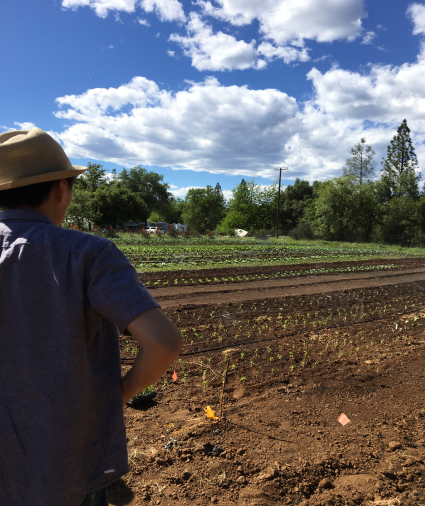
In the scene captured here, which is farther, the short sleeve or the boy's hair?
the boy's hair

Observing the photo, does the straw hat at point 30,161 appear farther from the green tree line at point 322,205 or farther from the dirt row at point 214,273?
the green tree line at point 322,205

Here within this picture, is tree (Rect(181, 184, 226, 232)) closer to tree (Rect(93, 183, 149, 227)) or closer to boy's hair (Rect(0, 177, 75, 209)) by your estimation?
tree (Rect(93, 183, 149, 227))

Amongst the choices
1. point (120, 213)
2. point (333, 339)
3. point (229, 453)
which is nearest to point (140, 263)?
point (333, 339)

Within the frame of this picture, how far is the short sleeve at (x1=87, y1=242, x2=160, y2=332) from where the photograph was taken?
3.47ft

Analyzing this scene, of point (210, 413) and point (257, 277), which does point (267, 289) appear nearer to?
point (257, 277)

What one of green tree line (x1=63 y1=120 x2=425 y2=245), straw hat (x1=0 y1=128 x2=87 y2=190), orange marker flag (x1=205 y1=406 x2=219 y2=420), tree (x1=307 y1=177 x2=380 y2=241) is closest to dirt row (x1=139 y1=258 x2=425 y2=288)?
orange marker flag (x1=205 y1=406 x2=219 y2=420)

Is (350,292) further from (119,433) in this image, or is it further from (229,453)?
(119,433)

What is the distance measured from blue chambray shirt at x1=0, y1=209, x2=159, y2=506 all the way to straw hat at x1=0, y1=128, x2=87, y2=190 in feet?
0.50

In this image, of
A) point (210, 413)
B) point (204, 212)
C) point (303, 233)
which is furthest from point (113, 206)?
point (210, 413)

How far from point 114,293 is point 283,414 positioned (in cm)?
304

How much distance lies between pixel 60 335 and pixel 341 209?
45292 mm

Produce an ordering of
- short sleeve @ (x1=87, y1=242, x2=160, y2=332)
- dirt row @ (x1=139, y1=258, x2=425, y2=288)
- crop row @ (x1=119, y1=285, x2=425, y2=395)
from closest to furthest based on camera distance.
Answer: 1. short sleeve @ (x1=87, y1=242, x2=160, y2=332)
2. crop row @ (x1=119, y1=285, x2=425, y2=395)
3. dirt row @ (x1=139, y1=258, x2=425, y2=288)

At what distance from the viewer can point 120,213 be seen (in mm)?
41375

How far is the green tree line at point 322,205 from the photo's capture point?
40812mm
